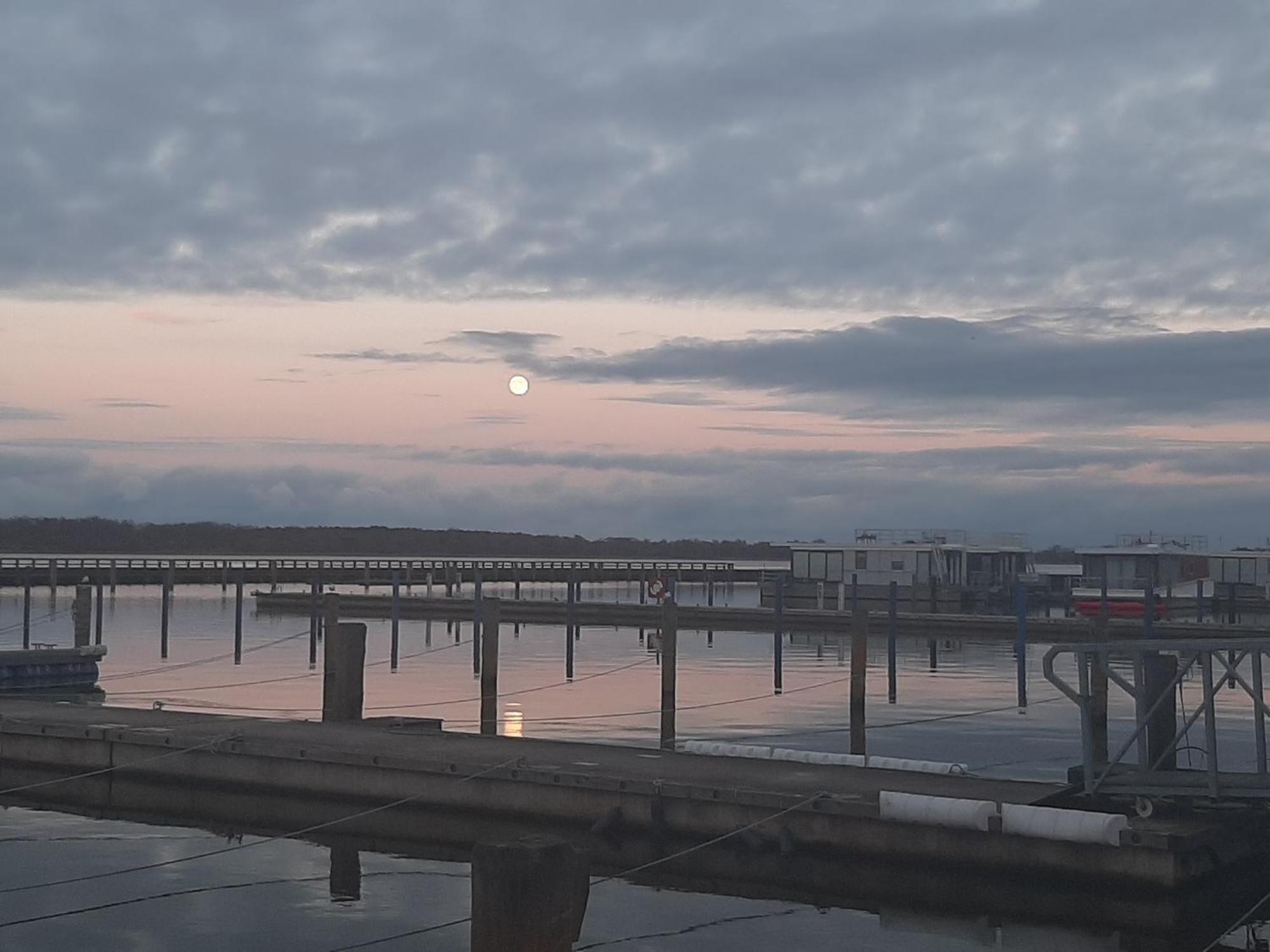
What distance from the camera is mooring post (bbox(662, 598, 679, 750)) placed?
28.8 metres

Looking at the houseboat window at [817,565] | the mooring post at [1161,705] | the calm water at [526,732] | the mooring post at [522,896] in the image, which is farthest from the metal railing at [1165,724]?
the houseboat window at [817,565]

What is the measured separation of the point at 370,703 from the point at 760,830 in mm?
22962

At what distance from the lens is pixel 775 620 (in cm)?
4619

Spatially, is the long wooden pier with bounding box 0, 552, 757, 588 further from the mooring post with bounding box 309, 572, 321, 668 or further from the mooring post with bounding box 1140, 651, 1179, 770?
the mooring post with bounding box 1140, 651, 1179, 770

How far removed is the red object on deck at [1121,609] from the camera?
6197cm

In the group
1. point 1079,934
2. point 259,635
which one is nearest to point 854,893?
point 1079,934

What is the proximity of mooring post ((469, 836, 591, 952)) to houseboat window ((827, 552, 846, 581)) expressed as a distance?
66853 mm

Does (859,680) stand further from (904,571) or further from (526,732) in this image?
(904,571)

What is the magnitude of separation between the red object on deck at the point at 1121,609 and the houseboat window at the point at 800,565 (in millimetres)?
16132

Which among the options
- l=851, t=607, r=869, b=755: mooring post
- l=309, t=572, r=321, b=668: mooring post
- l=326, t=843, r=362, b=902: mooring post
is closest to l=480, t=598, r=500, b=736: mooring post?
l=851, t=607, r=869, b=755: mooring post

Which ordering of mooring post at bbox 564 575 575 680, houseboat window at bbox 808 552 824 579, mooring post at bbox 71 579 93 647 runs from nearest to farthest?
mooring post at bbox 71 579 93 647
mooring post at bbox 564 575 575 680
houseboat window at bbox 808 552 824 579

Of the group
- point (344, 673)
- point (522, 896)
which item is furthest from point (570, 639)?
point (522, 896)

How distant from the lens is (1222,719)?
37.0m

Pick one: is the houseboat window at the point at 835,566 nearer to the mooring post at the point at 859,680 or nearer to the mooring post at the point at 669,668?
the mooring post at the point at 669,668
